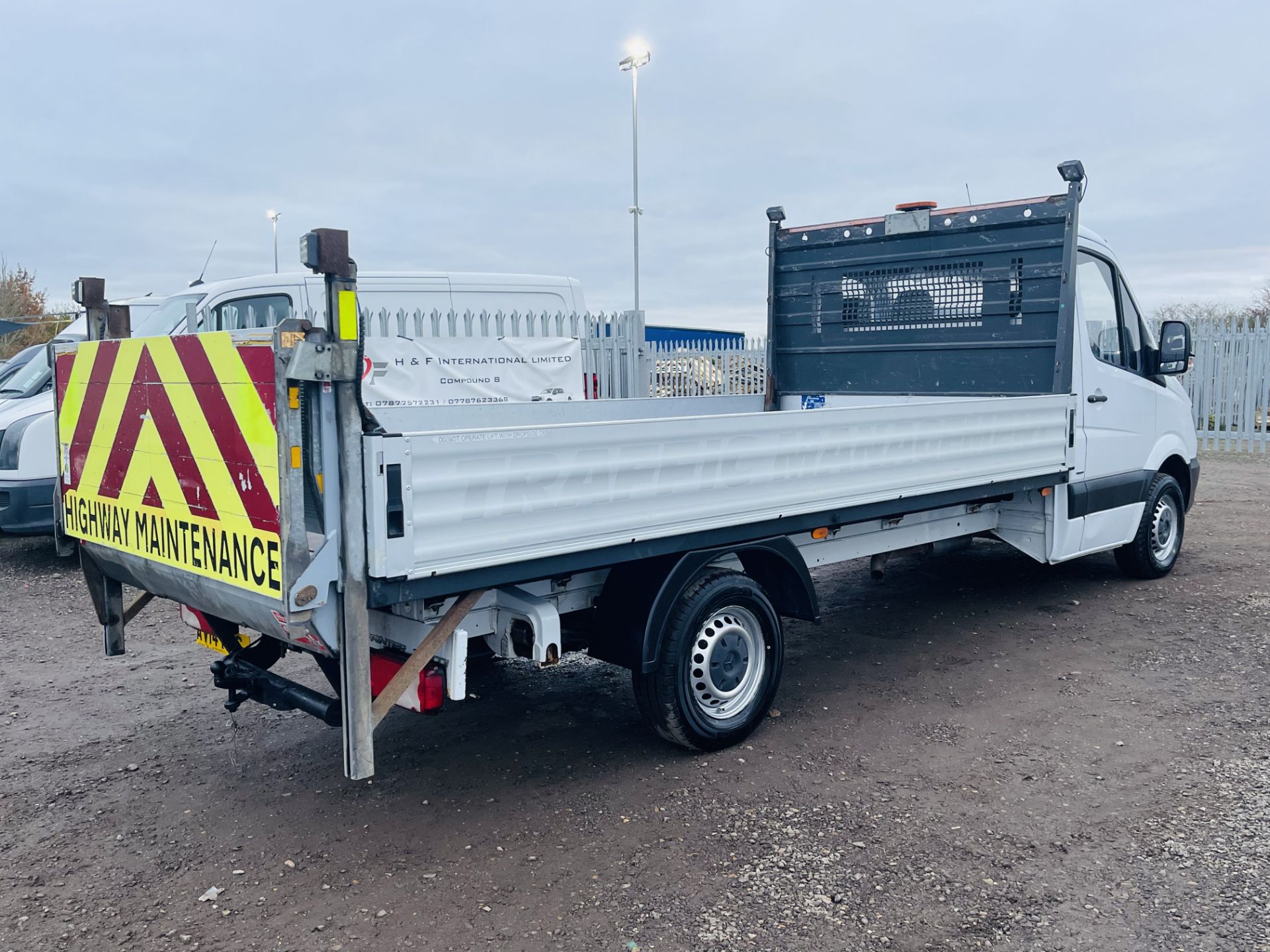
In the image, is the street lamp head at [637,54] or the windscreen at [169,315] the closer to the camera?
the windscreen at [169,315]

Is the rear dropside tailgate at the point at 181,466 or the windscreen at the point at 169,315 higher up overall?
the windscreen at the point at 169,315

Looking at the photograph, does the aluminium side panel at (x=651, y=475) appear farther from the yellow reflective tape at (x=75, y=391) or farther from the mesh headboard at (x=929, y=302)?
the yellow reflective tape at (x=75, y=391)

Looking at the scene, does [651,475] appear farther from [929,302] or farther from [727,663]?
[929,302]

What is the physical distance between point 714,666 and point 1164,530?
4830 millimetres

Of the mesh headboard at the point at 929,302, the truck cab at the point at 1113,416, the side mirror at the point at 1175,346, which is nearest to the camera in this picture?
the mesh headboard at the point at 929,302

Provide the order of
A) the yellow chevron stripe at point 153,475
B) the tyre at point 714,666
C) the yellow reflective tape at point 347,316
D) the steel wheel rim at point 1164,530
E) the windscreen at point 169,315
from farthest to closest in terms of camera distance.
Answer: the windscreen at point 169,315, the steel wheel rim at point 1164,530, the tyre at point 714,666, the yellow chevron stripe at point 153,475, the yellow reflective tape at point 347,316

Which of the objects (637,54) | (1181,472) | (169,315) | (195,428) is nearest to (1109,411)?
(1181,472)

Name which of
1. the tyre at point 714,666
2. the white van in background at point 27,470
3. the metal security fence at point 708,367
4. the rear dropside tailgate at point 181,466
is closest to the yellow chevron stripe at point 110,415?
the rear dropside tailgate at point 181,466

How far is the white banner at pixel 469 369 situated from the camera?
11031mm

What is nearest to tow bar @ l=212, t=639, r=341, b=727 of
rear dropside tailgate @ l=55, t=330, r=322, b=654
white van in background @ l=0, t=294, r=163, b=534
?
rear dropside tailgate @ l=55, t=330, r=322, b=654

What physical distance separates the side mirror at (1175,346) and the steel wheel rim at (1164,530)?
1.03 meters

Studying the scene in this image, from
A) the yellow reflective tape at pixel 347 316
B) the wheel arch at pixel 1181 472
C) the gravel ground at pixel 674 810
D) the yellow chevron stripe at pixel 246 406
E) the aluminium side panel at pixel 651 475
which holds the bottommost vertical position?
the gravel ground at pixel 674 810

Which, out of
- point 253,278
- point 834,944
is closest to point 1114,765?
point 834,944

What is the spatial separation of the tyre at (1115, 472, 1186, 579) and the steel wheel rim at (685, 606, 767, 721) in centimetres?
397
